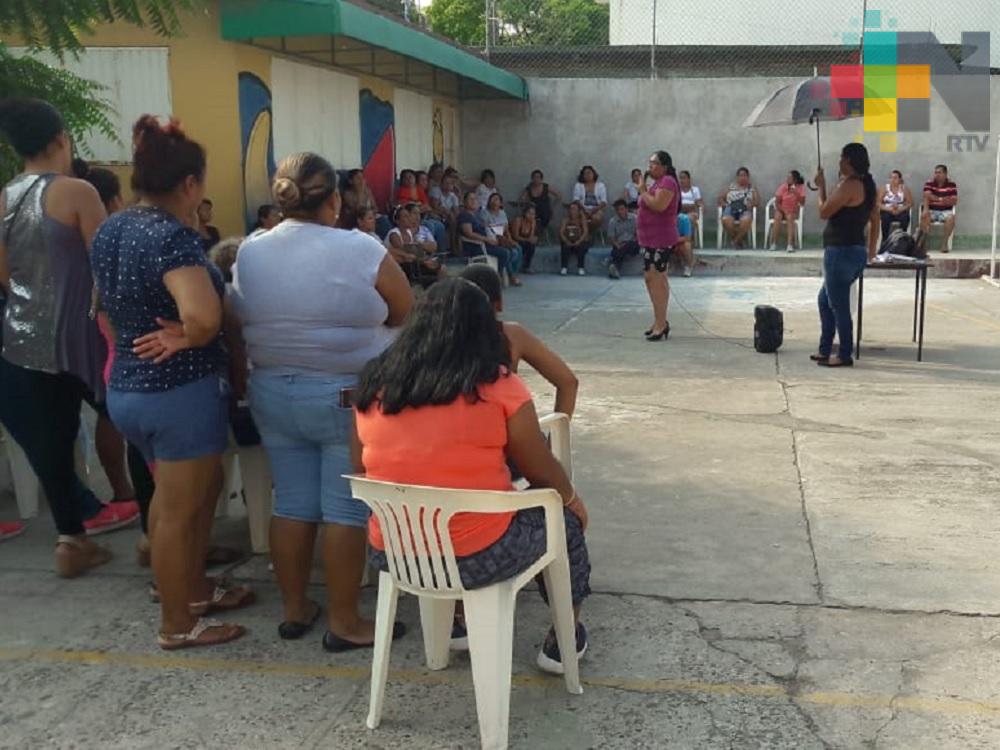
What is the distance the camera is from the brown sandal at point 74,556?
432 centimetres

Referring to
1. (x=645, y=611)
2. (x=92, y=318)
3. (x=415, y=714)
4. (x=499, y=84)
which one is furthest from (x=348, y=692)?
(x=499, y=84)

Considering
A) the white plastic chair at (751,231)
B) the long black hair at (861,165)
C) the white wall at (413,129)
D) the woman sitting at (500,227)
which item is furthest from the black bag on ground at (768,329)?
the white plastic chair at (751,231)

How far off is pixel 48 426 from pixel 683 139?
1534 cm

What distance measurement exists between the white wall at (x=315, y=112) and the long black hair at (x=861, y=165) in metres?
5.27

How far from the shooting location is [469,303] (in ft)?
9.98

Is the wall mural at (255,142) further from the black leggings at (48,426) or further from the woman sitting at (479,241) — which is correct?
the black leggings at (48,426)

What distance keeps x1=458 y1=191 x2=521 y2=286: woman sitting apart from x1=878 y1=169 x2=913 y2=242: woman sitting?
6.07 meters

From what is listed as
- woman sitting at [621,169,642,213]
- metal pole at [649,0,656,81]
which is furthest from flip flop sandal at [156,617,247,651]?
metal pole at [649,0,656,81]

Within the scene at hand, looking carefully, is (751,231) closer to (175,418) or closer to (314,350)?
(314,350)

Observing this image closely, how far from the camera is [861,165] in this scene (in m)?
8.09

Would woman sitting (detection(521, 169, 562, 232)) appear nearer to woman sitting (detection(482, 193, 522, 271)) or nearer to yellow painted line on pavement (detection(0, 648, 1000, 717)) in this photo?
woman sitting (detection(482, 193, 522, 271))

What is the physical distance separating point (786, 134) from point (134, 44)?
440 inches

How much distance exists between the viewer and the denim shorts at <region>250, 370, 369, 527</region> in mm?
3580

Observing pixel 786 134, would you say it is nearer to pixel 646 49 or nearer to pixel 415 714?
pixel 646 49
